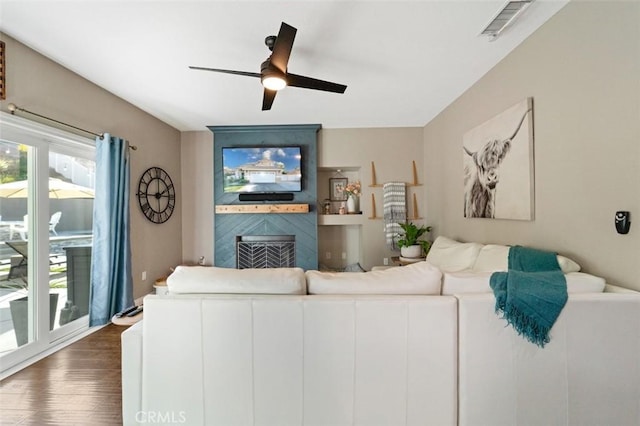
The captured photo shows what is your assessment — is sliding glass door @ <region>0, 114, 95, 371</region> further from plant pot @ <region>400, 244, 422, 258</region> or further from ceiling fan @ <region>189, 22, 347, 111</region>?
plant pot @ <region>400, 244, 422, 258</region>

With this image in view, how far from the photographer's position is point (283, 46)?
1.87m

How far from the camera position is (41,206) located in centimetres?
243

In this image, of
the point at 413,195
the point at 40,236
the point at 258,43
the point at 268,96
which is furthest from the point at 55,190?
the point at 413,195

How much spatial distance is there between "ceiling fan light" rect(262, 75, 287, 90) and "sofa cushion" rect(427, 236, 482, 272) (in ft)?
7.38

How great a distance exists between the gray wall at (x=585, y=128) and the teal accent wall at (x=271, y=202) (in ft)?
9.00

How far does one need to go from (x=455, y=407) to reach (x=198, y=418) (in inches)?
51.7

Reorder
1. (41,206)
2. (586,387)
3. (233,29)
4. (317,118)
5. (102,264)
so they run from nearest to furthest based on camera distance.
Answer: (586,387), (233,29), (41,206), (102,264), (317,118)

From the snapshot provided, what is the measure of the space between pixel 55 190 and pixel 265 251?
2713 millimetres

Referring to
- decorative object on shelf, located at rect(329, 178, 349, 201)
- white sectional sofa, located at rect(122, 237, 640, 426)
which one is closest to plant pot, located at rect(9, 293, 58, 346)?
white sectional sofa, located at rect(122, 237, 640, 426)

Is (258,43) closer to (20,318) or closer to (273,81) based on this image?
(273,81)

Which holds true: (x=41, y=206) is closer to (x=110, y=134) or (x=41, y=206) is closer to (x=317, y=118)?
(x=110, y=134)

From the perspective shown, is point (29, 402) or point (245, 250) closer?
point (29, 402)

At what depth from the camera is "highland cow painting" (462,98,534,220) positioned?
2.22 m

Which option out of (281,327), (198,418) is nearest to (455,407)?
(281,327)
